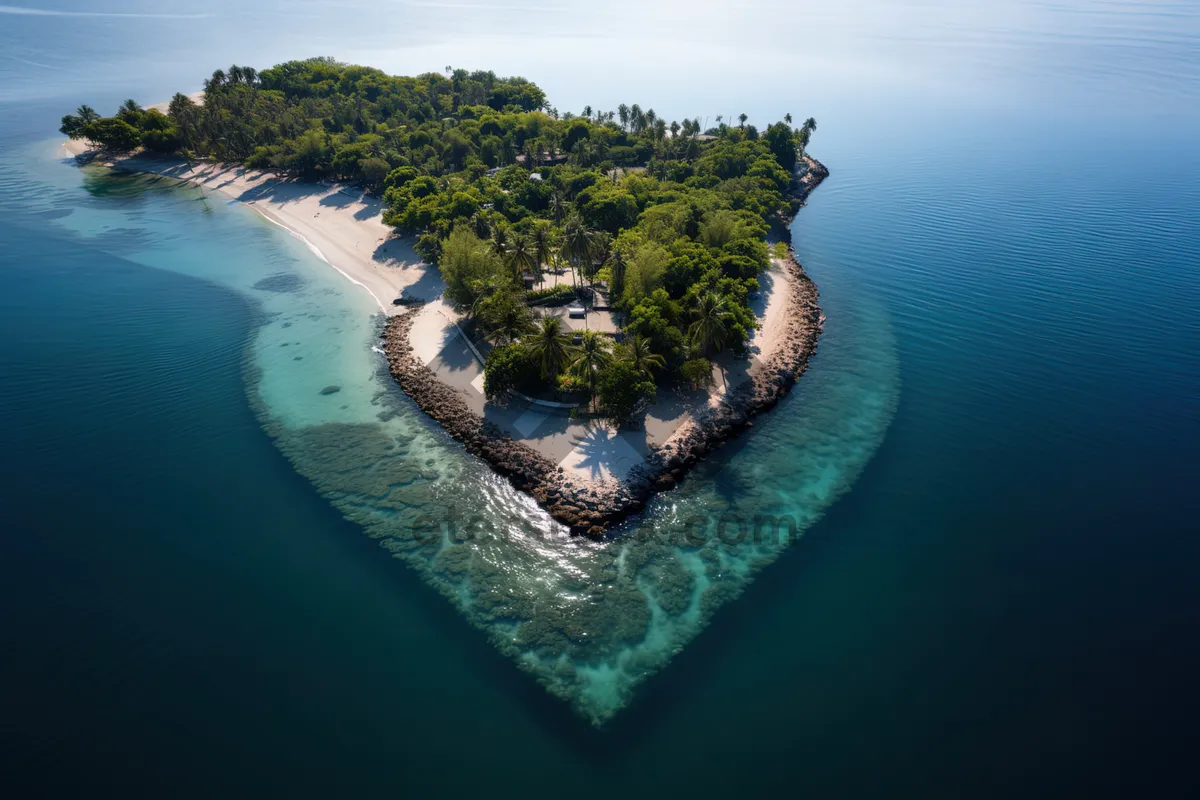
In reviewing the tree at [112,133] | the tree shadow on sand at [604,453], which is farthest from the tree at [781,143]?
the tree at [112,133]

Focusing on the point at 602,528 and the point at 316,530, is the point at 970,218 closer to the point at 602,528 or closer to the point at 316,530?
the point at 602,528

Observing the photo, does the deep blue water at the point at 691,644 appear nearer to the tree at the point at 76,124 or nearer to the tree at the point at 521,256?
the tree at the point at 521,256

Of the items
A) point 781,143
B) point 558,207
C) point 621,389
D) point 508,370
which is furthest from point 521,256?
point 781,143

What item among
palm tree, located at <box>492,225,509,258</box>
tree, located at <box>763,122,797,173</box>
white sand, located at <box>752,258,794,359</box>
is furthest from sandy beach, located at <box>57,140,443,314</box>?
tree, located at <box>763,122,797,173</box>

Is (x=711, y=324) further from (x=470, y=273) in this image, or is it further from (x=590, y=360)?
(x=470, y=273)

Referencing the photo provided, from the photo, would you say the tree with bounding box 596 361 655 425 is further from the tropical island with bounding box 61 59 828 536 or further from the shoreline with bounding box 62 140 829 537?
the shoreline with bounding box 62 140 829 537

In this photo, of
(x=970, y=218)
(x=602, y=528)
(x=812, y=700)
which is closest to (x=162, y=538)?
(x=602, y=528)

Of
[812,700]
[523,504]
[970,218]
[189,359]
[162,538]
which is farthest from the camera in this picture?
[970,218]
